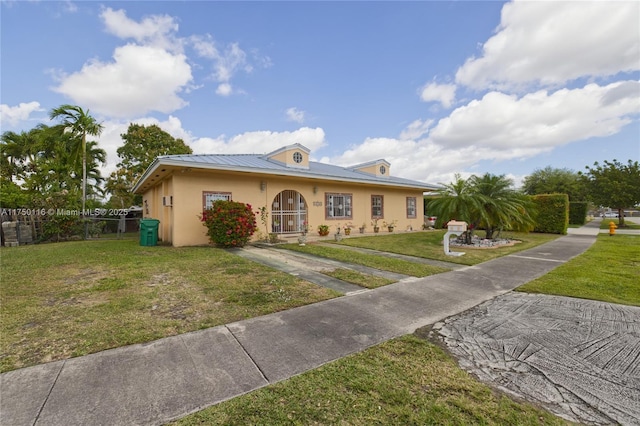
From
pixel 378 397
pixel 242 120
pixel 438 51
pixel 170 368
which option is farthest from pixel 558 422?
pixel 242 120

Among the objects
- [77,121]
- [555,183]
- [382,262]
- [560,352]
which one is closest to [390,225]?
[382,262]

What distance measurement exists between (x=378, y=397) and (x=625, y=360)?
2.50 metres

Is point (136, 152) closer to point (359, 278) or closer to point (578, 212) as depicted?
point (359, 278)

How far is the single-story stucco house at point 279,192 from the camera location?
9969mm

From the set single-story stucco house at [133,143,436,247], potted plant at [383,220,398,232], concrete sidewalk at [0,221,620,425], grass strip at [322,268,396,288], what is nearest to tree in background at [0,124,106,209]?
single-story stucco house at [133,143,436,247]

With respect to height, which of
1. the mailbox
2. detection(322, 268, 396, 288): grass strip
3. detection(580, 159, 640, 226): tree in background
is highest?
detection(580, 159, 640, 226): tree in background

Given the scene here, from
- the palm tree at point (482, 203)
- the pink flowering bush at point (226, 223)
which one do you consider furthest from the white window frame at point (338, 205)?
the pink flowering bush at point (226, 223)

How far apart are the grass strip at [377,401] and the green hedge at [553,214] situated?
1751 centimetres

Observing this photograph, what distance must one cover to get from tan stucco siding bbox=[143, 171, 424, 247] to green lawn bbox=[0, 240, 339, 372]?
10.5 feet

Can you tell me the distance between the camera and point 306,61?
12.7m

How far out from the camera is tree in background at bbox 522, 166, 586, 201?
2922 centimetres

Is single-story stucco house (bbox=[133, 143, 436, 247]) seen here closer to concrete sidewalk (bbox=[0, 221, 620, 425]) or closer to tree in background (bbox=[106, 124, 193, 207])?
concrete sidewalk (bbox=[0, 221, 620, 425])

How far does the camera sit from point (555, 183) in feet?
103

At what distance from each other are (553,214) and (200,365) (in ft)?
63.3
